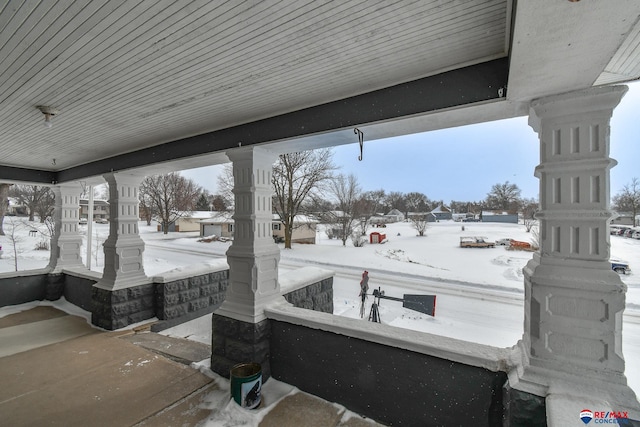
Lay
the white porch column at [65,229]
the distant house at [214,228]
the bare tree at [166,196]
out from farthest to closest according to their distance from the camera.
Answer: the bare tree at [166,196], the distant house at [214,228], the white porch column at [65,229]

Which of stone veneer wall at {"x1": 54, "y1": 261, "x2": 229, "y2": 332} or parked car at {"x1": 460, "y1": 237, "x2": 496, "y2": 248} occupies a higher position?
stone veneer wall at {"x1": 54, "y1": 261, "x2": 229, "y2": 332}

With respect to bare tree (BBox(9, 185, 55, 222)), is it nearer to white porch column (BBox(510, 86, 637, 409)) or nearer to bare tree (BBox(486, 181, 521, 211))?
white porch column (BBox(510, 86, 637, 409))

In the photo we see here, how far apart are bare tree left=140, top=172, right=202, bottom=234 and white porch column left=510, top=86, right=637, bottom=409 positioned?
27271 mm

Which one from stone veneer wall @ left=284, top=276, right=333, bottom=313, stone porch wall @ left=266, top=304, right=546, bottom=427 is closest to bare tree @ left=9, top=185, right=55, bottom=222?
stone veneer wall @ left=284, top=276, right=333, bottom=313

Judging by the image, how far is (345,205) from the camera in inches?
733

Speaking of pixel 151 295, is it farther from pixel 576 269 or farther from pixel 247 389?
pixel 576 269

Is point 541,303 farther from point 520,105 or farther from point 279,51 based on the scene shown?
point 279,51

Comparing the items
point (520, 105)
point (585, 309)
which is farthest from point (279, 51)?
point (585, 309)

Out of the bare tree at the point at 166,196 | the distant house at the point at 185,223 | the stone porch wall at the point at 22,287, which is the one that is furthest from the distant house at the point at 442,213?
the stone porch wall at the point at 22,287

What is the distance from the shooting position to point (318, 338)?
101 inches

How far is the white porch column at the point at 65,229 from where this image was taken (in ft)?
18.5

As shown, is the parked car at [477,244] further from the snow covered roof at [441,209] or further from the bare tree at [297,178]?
the snow covered roof at [441,209]

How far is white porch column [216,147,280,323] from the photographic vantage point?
2.89m

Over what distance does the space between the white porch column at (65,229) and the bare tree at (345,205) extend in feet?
44.0
